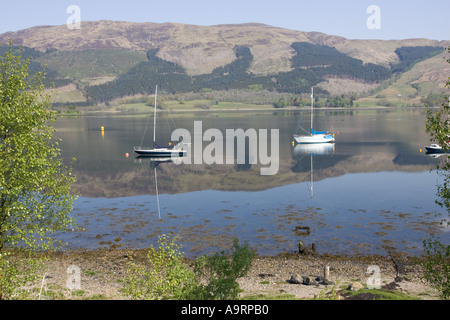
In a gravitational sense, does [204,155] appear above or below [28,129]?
below

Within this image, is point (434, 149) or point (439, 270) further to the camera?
point (434, 149)

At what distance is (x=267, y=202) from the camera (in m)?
68.4

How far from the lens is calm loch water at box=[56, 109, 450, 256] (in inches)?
1983

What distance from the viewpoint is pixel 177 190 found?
79.4 m

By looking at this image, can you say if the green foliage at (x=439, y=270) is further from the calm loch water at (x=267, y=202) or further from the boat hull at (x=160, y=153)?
the boat hull at (x=160, y=153)

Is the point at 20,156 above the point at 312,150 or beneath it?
above

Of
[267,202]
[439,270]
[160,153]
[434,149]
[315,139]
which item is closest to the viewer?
[439,270]

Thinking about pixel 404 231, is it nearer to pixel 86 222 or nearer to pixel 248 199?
pixel 248 199

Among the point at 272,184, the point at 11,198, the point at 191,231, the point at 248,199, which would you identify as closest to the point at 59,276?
the point at 11,198

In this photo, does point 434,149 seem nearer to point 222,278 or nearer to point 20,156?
point 222,278

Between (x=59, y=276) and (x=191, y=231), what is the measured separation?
730 inches

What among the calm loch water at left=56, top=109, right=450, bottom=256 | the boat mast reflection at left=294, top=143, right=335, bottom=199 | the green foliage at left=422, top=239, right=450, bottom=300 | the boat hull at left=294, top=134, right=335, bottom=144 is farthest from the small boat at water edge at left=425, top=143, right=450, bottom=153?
the green foliage at left=422, top=239, right=450, bottom=300

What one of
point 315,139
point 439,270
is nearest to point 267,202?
point 439,270
